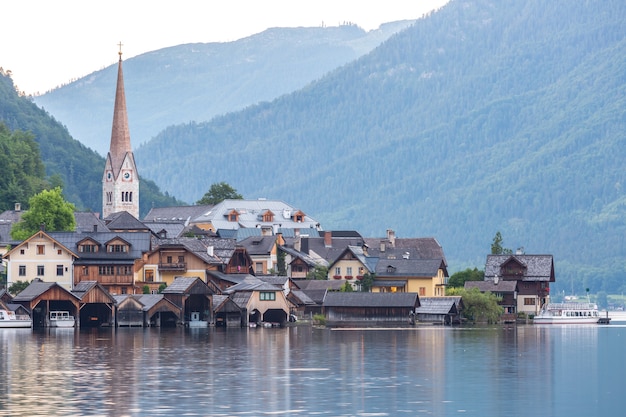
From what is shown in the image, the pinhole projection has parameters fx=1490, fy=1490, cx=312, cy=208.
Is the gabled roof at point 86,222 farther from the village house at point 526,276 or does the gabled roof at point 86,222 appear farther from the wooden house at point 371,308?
the village house at point 526,276

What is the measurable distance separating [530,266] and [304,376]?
9558cm

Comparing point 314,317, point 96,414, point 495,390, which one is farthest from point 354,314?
point 96,414

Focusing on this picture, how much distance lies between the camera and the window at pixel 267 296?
434 feet

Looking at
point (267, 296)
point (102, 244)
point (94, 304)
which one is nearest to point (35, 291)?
point (94, 304)

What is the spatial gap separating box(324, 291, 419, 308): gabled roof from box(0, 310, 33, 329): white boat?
106 ft

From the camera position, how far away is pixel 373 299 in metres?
144

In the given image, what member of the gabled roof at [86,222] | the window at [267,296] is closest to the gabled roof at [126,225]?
the gabled roof at [86,222]

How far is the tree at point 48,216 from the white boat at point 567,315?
167ft

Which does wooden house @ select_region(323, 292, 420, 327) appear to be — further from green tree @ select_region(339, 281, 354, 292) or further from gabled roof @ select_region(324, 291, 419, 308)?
green tree @ select_region(339, 281, 354, 292)

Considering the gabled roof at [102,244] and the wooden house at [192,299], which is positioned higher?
the gabled roof at [102,244]

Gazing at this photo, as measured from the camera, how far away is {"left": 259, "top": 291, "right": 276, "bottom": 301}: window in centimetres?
13225

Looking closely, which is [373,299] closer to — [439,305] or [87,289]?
[439,305]

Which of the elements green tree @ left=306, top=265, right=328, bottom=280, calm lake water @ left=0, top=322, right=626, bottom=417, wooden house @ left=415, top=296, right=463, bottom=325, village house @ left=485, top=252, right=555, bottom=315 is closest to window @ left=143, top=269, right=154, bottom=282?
calm lake water @ left=0, top=322, right=626, bottom=417

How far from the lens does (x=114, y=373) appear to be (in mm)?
72688
